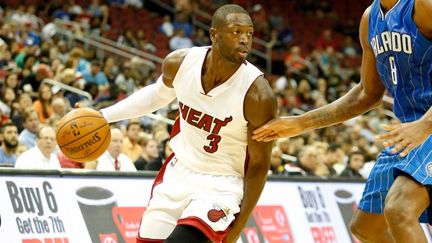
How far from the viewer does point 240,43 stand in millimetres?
4797

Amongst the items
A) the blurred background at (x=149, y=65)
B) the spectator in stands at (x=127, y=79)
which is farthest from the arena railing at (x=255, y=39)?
the spectator in stands at (x=127, y=79)

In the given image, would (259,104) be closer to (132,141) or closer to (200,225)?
(200,225)

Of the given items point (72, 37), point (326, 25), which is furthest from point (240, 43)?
point (326, 25)

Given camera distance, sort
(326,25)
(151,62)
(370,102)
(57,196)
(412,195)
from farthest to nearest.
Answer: (326,25), (151,62), (57,196), (370,102), (412,195)

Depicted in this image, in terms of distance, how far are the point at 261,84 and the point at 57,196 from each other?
2955 mm

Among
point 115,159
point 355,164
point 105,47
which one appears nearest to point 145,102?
point 115,159

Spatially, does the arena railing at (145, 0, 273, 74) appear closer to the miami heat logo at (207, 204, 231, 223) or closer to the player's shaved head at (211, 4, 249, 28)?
the player's shaved head at (211, 4, 249, 28)

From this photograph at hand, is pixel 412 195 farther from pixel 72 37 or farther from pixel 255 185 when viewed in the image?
pixel 72 37

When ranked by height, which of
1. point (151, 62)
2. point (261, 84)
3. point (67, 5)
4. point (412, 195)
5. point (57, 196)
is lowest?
point (151, 62)

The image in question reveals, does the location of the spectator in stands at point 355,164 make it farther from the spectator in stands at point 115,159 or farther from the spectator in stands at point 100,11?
the spectator in stands at point 100,11

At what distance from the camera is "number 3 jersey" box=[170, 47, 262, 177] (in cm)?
495

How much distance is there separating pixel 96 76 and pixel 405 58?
35.3 feet

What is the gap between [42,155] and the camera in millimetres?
8781

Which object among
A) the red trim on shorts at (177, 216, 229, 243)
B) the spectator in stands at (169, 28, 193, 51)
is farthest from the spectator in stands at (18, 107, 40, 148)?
the spectator in stands at (169, 28, 193, 51)
